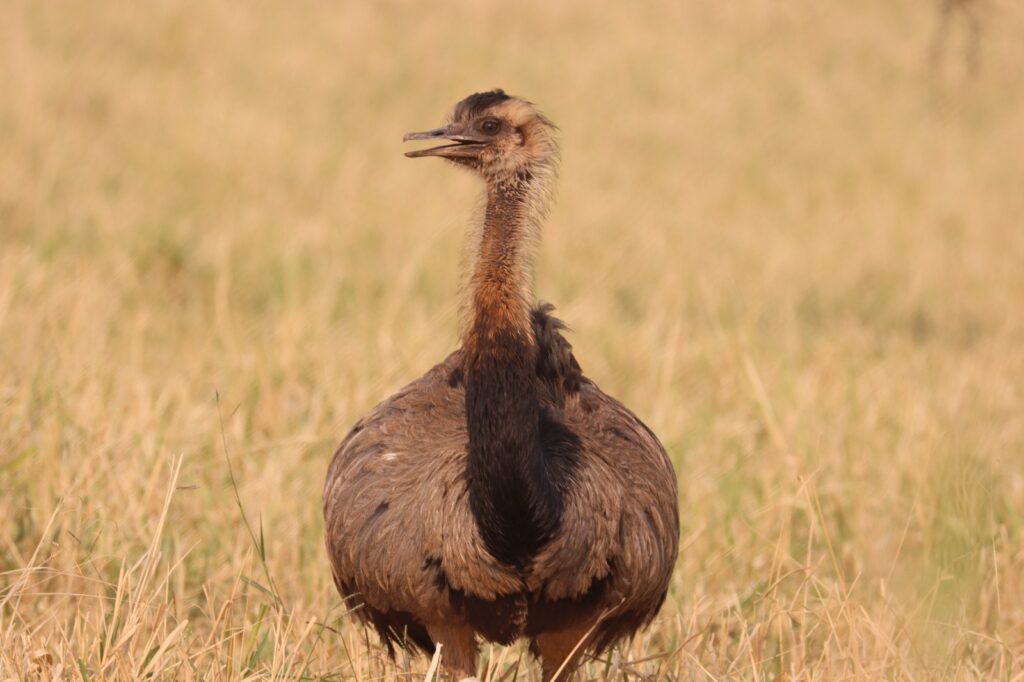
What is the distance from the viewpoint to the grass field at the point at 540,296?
160 inches

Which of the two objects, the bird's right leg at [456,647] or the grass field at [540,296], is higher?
the grass field at [540,296]

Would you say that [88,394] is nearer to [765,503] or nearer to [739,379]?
[765,503]

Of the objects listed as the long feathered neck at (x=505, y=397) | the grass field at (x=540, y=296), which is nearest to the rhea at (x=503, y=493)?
the long feathered neck at (x=505, y=397)

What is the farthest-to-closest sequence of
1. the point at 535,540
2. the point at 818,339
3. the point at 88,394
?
the point at 818,339
the point at 88,394
the point at 535,540

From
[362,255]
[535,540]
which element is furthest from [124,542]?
[362,255]

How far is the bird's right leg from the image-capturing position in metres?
3.55

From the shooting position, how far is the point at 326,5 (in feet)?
57.8

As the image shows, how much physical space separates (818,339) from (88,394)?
196 inches

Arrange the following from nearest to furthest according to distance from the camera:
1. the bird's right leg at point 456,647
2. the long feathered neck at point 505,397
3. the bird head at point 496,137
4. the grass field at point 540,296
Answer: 1. the long feathered neck at point 505,397
2. the bird's right leg at point 456,647
3. the bird head at point 496,137
4. the grass field at point 540,296

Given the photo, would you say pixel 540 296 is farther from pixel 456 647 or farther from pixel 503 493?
pixel 503 493

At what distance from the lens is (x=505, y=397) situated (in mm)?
3283

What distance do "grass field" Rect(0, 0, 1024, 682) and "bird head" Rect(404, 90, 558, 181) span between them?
1.14m

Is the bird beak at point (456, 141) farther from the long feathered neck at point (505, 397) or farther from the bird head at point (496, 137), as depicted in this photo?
the long feathered neck at point (505, 397)

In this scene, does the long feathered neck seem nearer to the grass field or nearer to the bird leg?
the bird leg
